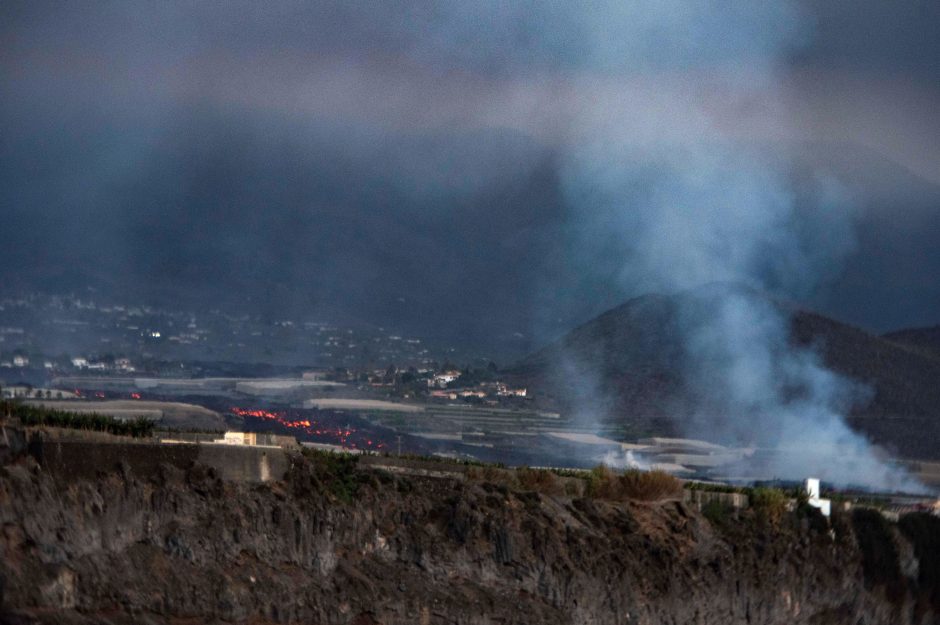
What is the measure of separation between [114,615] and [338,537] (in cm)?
829

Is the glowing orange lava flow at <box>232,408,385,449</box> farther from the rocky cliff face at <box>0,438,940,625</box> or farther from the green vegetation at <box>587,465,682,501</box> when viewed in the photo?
the rocky cliff face at <box>0,438,940,625</box>

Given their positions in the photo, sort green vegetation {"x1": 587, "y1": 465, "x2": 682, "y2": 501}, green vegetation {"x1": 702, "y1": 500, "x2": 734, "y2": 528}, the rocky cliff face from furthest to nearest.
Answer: green vegetation {"x1": 702, "y1": 500, "x2": 734, "y2": 528} → green vegetation {"x1": 587, "y1": 465, "x2": 682, "y2": 501} → the rocky cliff face

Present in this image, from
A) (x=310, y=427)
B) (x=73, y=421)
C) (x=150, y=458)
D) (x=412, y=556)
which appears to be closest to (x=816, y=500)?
(x=412, y=556)

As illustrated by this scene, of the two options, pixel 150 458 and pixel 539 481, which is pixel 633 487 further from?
pixel 150 458

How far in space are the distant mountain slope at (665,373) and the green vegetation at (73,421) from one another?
4338 cm

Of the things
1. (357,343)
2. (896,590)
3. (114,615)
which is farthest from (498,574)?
(357,343)

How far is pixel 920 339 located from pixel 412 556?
64547 millimetres

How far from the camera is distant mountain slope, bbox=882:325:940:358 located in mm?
102500

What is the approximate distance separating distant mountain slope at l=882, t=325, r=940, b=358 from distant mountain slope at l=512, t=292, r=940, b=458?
2.04 metres

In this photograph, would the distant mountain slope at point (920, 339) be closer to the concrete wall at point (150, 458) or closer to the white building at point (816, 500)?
the white building at point (816, 500)

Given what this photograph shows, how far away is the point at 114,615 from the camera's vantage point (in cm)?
3650

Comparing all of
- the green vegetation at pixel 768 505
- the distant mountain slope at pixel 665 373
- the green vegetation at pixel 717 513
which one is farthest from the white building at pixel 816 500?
the distant mountain slope at pixel 665 373

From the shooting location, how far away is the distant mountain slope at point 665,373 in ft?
293

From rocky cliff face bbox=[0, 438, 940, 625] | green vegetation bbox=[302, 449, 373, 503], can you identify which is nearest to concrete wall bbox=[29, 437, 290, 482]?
rocky cliff face bbox=[0, 438, 940, 625]
